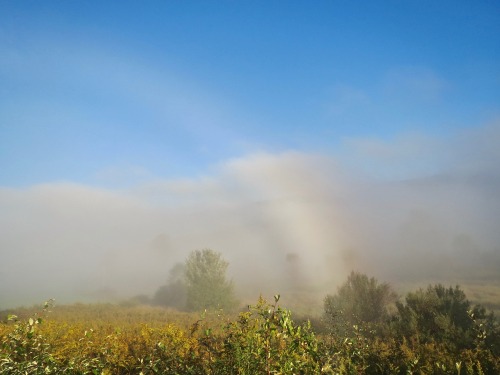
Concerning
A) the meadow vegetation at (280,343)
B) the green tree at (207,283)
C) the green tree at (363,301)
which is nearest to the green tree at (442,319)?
the meadow vegetation at (280,343)

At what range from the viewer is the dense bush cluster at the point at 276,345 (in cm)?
436

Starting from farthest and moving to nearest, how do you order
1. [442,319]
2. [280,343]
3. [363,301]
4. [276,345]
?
[363,301] → [442,319] → [276,345] → [280,343]

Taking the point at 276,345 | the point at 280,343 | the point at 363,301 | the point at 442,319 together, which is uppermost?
the point at 280,343

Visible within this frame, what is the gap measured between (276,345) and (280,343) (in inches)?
37.8

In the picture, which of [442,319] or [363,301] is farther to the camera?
[363,301]

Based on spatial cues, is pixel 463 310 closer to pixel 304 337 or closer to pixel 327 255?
pixel 304 337

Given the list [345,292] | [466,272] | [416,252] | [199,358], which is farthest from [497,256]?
[199,358]

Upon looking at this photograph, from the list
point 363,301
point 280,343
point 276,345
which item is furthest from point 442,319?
point 280,343

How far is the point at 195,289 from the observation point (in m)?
33.5

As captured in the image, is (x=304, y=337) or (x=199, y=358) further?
(x=199, y=358)

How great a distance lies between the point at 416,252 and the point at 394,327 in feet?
339

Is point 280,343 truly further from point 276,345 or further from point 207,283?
point 207,283

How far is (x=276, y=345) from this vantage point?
6090 millimetres

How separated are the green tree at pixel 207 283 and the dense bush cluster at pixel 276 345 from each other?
1715cm
